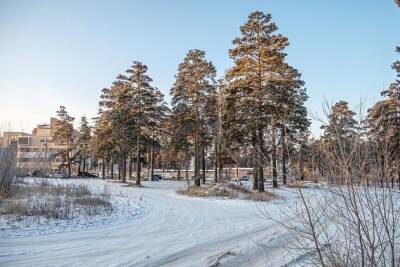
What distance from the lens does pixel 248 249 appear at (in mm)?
6566

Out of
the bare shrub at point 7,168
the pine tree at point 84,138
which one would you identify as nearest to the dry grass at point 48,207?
the bare shrub at point 7,168

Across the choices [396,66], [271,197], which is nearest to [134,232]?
[271,197]

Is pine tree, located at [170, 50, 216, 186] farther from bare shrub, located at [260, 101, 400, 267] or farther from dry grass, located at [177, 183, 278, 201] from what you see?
bare shrub, located at [260, 101, 400, 267]

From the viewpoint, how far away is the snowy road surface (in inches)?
222

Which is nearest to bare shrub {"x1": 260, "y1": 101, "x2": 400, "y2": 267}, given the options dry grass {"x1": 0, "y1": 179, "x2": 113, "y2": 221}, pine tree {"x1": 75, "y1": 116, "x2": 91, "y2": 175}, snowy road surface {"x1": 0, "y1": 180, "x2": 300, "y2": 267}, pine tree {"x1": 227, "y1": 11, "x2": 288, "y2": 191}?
snowy road surface {"x1": 0, "y1": 180, "x2": 300, "y2": 267}

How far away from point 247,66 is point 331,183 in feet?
65.8

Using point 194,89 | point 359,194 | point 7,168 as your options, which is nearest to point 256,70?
point 194,89

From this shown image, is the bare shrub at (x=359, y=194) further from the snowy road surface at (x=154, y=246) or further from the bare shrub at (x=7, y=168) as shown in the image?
the bare shrub at (x=7, y=168)

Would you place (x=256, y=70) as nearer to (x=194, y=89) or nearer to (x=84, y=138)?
(x=194, y=89)

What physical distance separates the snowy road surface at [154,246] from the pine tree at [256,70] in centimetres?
Result: 1289

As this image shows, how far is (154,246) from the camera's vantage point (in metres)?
6.73

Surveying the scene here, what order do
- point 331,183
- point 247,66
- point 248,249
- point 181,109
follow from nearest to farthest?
1. point 331,183
2. point 248,249
3. point 247,66
4. point 181,109

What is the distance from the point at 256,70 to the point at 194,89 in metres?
8.01

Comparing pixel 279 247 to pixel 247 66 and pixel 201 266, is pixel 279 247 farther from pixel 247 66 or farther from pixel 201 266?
pixel 247 66
